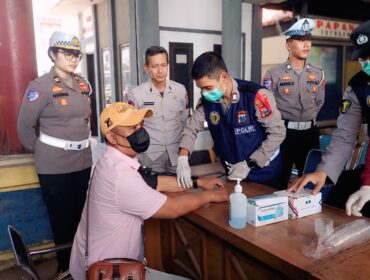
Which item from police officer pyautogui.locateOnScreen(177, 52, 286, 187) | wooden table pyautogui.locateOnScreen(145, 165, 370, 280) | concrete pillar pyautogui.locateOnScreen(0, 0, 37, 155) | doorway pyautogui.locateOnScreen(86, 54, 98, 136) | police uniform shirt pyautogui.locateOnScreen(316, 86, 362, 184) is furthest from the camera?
doorway pyautogui.locateOnScreen(86, 54, 98, 136)

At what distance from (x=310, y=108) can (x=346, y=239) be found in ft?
5.89

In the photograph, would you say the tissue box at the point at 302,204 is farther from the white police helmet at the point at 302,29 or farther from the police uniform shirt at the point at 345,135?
the white police helmet at the point at 302,29

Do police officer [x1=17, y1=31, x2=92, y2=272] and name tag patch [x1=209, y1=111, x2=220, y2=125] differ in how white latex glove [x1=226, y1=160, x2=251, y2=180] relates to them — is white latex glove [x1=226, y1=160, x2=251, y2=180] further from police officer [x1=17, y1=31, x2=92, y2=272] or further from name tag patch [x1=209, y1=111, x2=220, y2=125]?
police officer [x1=17, y1=31, x2=92, y2=272]

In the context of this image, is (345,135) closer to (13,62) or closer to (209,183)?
(209,183)

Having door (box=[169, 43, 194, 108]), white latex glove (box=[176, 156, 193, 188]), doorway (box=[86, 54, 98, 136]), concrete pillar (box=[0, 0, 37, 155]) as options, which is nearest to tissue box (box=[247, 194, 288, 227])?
white latex glove (box=[176, 156, 193, 188])

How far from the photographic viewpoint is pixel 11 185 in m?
2.63

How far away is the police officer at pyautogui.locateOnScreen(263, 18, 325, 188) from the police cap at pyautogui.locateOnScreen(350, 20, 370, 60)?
122cm

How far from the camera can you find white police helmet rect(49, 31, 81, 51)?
221 centimetres

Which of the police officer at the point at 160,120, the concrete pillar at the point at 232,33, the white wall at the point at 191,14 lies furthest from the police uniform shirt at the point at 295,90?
the white wall at the point at 191,14

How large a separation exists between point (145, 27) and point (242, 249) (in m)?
3.43

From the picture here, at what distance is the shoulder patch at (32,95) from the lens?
2176mm

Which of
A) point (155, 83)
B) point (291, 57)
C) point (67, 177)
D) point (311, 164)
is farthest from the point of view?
point (291, 57)

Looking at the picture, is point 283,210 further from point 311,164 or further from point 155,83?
point 155,83

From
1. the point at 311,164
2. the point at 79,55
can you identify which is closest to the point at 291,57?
the point at 311,164
